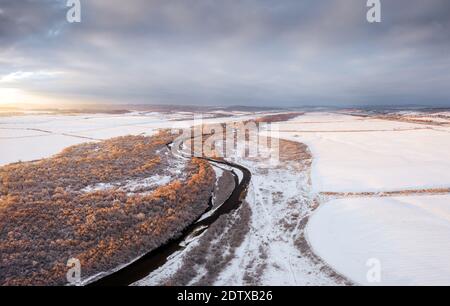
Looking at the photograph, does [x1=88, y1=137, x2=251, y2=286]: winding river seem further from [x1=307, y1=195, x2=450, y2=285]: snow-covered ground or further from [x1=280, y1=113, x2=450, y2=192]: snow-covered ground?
[x1=280, y1=113, x2=450, y2=192]: snow-covered ground

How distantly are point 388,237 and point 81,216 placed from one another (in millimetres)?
14786

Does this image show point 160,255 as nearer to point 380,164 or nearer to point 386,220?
point 386,220

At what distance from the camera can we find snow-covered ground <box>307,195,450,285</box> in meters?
10.8

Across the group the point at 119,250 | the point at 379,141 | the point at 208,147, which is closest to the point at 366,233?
the point at 119,250

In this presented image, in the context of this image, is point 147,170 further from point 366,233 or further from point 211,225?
point 366,233

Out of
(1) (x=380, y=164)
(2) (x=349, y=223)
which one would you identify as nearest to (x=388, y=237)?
(2) (x=349, y=223)

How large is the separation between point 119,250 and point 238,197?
8895 mm

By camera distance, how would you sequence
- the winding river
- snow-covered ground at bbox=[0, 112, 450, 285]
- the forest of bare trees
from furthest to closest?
the forest of bare trees → snow-covered ground at bbox=[0, 112, 450, 285] → the winding river

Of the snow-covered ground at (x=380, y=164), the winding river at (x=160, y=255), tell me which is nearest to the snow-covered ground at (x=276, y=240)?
the winding river at (x=160, y=255)

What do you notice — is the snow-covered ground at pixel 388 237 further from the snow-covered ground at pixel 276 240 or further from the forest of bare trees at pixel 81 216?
the forest of bare trees at pixel 81 216

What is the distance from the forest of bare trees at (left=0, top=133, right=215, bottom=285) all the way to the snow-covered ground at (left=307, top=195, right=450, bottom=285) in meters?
7.31

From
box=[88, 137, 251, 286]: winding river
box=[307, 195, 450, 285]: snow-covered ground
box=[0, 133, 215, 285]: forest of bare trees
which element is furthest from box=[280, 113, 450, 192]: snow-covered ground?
box=[0, 133, 215, 285]: forest of bare trees

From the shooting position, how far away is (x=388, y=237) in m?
13.2

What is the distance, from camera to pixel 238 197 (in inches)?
765
